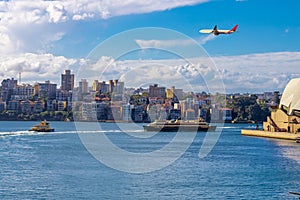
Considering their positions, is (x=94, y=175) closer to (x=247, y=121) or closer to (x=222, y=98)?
(x=247, y=121)

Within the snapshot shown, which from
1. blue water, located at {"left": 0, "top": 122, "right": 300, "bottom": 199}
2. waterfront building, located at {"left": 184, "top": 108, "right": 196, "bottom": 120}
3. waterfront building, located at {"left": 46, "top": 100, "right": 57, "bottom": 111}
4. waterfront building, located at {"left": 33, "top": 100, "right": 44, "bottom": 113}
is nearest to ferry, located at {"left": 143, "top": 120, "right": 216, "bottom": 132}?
waterfront building, located at {"left": 184, "top": 108, "right": 196, "bottom": 120}

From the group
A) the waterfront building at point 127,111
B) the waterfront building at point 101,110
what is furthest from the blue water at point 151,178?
the waterfront building at point 127,111

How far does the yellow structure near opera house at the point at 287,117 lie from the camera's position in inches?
1358

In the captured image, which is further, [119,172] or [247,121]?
[247,121]

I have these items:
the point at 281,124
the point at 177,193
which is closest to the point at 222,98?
the point at 281,124

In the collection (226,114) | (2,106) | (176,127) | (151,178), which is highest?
(2,106)

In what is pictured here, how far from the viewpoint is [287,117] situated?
3541cm

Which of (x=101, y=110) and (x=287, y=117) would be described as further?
(x=101, y=110)

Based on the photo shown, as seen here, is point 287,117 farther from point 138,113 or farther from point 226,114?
point 226,114

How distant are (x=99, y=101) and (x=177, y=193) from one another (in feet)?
172

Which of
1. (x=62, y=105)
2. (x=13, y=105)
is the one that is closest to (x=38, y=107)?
(x=62, y=105)

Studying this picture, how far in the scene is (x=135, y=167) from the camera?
17344 millimetres

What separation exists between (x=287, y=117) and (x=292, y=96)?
1347 millimetres

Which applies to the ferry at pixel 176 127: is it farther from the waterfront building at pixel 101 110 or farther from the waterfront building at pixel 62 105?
the waterfront building at pixel 62 105
